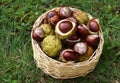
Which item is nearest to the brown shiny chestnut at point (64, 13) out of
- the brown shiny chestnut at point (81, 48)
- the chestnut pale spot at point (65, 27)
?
the chestnut pale spot at point (65, 27)

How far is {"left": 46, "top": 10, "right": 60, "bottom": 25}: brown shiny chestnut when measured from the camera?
2.54 meters

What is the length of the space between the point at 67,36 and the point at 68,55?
0.45 feet

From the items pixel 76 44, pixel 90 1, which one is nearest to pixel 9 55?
pixel 76 44

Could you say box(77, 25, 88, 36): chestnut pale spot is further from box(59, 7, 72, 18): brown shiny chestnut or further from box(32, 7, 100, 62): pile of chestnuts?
box(59, 7, 72, 18): brown shiny chestnut

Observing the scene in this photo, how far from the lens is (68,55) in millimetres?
2406

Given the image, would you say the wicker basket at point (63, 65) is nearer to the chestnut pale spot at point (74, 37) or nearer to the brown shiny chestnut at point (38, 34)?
the brown shiny chestnut at point (38, 34)

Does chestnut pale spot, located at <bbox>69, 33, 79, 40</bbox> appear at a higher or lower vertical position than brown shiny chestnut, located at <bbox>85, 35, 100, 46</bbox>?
higher

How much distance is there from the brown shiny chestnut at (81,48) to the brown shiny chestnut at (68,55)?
0.04m

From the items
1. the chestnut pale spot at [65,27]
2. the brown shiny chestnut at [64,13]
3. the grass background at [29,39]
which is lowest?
the grass background at [29,39]

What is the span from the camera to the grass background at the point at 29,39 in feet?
9.04

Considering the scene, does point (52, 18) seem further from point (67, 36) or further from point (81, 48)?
point (81, 48)

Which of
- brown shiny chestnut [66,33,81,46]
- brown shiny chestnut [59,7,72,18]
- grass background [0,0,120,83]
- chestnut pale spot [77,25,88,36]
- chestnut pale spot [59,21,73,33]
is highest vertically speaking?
brown shiny chestnut [59,7,72,18]

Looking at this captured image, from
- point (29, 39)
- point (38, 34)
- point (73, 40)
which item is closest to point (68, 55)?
point (73, 40)

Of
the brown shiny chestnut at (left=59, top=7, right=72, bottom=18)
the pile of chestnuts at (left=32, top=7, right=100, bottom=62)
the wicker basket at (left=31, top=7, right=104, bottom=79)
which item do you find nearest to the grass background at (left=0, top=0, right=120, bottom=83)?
the wicker basket at (left=31, top=7, right=104, bottom=79)
